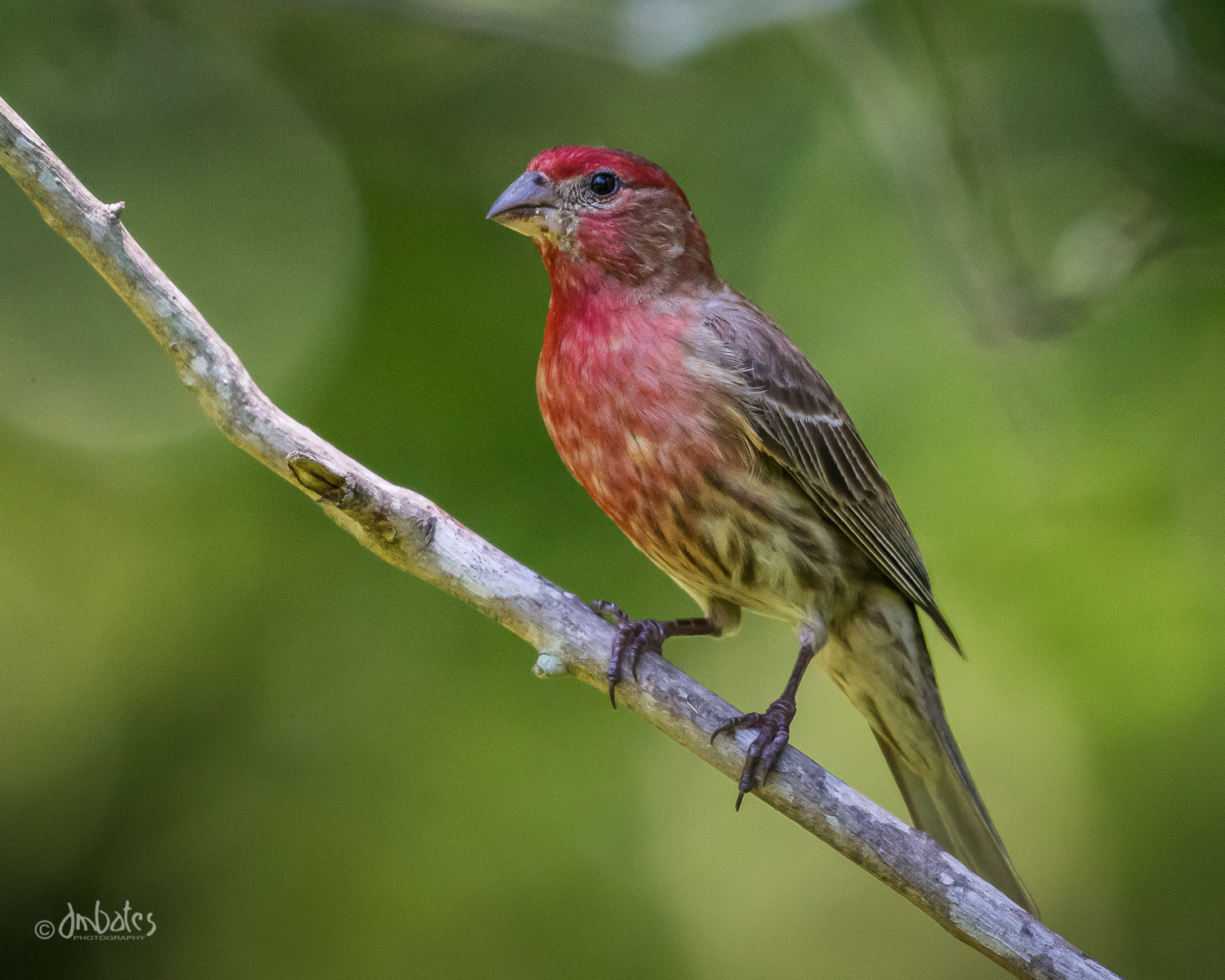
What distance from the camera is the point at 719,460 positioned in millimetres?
3271

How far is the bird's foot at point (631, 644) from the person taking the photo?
291 centimetres

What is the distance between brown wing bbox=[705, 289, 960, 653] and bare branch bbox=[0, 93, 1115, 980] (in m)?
0.84

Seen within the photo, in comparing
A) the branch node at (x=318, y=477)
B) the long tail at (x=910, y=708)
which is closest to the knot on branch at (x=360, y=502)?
the branch node at (x=318, y=477)

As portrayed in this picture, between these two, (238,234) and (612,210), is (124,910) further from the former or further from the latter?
(612,210)

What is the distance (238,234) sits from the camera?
5.80 metres

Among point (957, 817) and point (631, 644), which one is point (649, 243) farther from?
point (957, 817)

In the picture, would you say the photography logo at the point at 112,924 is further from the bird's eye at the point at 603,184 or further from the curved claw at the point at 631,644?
the bird's eye at the point at 603,184

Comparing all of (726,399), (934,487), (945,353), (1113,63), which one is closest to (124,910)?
(726,399)

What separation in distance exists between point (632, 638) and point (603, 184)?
1.46 m

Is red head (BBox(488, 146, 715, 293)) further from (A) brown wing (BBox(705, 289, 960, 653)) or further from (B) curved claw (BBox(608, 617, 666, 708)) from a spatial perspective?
(B) curved claw (BBox(608, 617, 666, 708))

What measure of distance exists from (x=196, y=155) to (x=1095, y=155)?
4.33 metres

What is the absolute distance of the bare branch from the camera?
2541mm

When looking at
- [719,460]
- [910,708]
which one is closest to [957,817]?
[910,708]

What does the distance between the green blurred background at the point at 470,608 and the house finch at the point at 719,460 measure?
4.52 feet
